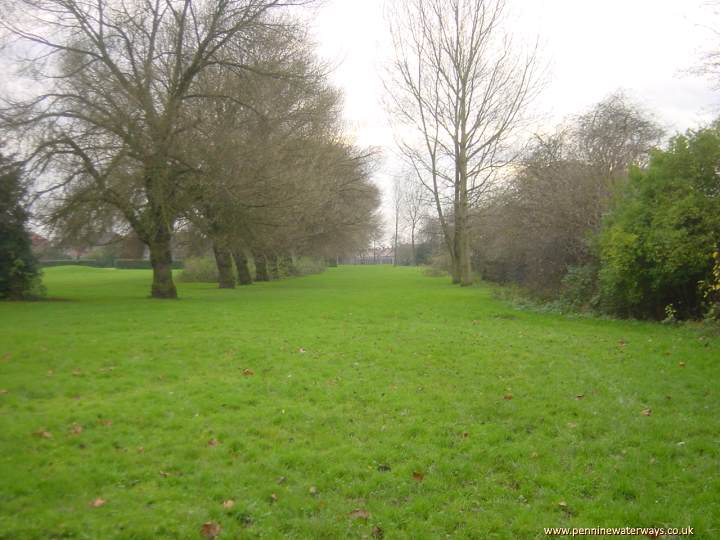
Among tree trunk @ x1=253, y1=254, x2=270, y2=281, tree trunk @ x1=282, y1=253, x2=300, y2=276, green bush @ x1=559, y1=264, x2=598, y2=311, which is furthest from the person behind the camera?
tree trunk @ x1=282, y1=253, x2=300, y2=276

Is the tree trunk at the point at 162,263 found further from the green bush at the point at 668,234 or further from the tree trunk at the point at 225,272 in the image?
the green bush at the point at 668,234

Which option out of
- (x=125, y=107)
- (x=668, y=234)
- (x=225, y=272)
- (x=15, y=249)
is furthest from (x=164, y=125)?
(x=668, y=234)

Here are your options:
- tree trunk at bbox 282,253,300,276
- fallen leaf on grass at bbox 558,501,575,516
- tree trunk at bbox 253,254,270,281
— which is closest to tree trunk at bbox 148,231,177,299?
tree trunk at bbox 253,254,270,281

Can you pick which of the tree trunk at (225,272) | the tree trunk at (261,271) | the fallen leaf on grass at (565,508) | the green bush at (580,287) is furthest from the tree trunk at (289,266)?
the fallen leaf on grass at (565,508)

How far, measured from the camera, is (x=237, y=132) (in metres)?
20.0

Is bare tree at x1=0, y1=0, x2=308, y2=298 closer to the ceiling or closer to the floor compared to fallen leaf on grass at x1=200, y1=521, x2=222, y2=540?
closer to the ceiling

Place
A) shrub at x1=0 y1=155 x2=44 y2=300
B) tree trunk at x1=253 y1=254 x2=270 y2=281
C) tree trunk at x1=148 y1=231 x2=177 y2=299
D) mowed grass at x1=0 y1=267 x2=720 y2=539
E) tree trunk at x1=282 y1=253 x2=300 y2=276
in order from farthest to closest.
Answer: tree trunk at x1=282 y1=253 x2=300 y2=276 < tree trunk at x1=253 y1=254 x2=270 y2=281 < tree trunk at x1=148 y1=231 x2=177 y2=299 < shrub at x1=0 y1=155 x2=44 y2=300 < mowed grass at x1=0 y1=267 x2=720 y2=539

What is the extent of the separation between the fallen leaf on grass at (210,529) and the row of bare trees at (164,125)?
15.1 metres

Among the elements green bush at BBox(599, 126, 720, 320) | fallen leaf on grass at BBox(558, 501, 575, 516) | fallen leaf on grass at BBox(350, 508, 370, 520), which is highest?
green bush at BBox(599, 126, 720, 320)

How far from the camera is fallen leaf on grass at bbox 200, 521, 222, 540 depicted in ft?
12.8

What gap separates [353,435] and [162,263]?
16.2 m

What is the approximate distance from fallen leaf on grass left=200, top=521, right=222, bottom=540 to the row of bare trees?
15.1 m

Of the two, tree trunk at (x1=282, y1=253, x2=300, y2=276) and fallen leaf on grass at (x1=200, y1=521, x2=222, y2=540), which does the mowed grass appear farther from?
tree trunk at (x1=282, y1=253, x2=300, y2=276)

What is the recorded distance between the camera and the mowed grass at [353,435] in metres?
4.20
